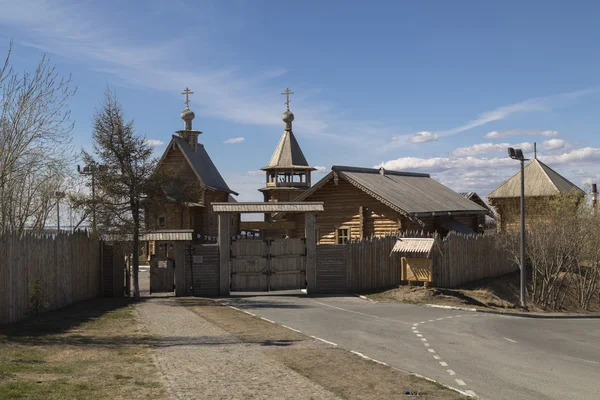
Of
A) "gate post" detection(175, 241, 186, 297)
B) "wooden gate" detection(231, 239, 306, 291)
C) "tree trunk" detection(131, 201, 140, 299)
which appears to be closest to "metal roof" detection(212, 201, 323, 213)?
"wooden gate" detection(231, 239, 306, 291)

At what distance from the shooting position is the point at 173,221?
47688 mm

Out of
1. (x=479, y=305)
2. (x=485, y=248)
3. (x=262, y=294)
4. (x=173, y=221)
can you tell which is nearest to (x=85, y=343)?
(x=262, y=294)

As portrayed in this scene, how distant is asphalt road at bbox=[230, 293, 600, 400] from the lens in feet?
38.1

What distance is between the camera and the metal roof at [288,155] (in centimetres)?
5638

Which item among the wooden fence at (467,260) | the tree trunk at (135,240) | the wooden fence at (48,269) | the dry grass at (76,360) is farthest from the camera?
the wooden fence at (467,260)

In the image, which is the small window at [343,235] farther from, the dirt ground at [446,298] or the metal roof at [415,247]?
the dirt ground at [446,298]

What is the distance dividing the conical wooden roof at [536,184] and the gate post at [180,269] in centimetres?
3417

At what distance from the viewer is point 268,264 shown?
2705 cm

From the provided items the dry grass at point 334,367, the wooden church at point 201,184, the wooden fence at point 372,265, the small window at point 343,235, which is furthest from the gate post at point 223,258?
the wooden church at point 201,184

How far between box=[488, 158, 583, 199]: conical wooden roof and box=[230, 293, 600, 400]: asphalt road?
29.1 m

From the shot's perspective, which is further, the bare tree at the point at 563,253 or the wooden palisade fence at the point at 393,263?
the bare tree at the point at 563,253

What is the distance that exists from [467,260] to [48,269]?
20362mm

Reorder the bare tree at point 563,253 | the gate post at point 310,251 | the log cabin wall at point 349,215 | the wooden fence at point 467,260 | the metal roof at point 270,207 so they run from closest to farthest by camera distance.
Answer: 1. the metal roof at point 270,207
2. the gate post at point 310,251
3. the wooden fence at point 467,260
4. the bare tree at point 563,253
5. the log cabin wall at point 349,215

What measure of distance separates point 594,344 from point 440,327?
4.20m
